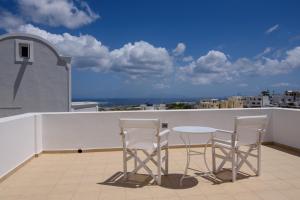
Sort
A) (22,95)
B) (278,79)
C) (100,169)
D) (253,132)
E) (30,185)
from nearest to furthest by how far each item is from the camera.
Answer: (30,185) → (253,132) → (100,169) → (22,95) → (278,79)

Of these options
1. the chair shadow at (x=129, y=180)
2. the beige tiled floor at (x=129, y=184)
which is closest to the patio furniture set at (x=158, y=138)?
the chair shadow at (x=129, y=180)

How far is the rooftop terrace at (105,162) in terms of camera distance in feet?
12.4

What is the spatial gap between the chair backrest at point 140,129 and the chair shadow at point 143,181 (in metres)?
0.63

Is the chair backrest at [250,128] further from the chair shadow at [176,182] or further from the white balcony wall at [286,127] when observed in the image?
the white balcony wall at [286,127]

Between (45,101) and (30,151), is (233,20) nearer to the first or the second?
(45,101)

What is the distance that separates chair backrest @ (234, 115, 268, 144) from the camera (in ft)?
13.5

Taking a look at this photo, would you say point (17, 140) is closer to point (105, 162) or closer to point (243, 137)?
point (105, 162)

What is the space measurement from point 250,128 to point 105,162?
9.14 feet

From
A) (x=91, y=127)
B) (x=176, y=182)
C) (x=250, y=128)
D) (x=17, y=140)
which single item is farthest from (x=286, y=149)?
(x=17, y=140)

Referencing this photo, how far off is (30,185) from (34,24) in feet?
68.5

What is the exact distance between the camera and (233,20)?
23.4 m

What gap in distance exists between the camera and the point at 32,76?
497 inches

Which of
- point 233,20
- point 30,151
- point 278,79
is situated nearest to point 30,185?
point 30,151

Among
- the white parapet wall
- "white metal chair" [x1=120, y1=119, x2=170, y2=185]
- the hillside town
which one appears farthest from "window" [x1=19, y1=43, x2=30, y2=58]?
"white metal chair" [x1=120, y1=119, x2=170, y2=185]
